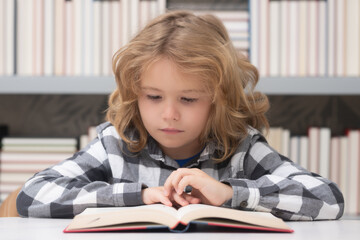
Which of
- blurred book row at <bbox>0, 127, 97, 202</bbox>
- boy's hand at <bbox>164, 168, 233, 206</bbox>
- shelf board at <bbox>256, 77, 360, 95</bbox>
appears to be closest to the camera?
boy's hand at <bbox>164, 168, 233, 206</bbox>

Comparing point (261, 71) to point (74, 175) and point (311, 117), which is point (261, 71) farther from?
point (74, 175)

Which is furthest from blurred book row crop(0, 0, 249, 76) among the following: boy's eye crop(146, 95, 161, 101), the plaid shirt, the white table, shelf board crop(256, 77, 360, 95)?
the white table

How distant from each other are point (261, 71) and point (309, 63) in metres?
0.16

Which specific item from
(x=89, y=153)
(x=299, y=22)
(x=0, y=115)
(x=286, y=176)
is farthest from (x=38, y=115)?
(x=286, y=176)

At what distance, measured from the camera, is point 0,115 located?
74.0 inches

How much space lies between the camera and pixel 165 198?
0.78 m

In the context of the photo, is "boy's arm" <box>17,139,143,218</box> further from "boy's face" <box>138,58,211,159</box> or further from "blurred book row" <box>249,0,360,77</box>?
"blurred book row" <box>249,0,360,77</box>

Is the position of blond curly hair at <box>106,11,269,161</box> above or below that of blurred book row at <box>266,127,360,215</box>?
above

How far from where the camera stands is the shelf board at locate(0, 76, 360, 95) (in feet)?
4.80

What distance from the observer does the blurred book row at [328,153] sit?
5.11 ft

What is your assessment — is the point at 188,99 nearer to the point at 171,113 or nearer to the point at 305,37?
the point at 171,113

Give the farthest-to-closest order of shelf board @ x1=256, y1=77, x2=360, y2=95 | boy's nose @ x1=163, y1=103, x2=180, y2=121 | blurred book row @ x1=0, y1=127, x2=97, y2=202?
blurred book row @ x1=0, y1=127, x2=97, y2=202, shelf board @ x1=256, y1=77, x2=360, y2=95, boy's nose @ x1=163, y1=103, x2=180, y2=121

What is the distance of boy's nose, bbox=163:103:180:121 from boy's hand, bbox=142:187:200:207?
16cm

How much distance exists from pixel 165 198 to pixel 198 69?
0.29m
